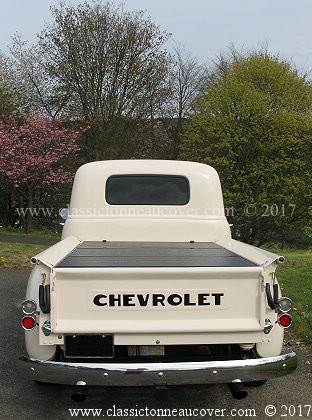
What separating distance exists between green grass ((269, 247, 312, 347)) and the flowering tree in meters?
11.4

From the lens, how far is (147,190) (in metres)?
5.17

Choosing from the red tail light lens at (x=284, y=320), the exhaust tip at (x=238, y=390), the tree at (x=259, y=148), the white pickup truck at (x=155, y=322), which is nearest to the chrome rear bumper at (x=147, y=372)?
the white pickup truck at (x=155, y=322)

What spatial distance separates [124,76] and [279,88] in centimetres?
753

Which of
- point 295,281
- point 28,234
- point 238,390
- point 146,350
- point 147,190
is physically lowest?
point 28,234

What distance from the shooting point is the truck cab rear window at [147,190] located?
511 cm

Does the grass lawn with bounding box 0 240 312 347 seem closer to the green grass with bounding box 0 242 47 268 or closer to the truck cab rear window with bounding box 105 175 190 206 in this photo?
the green grass with bounding box 0 242 47 268

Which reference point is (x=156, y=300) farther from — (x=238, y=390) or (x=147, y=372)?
(x=238, y=390)

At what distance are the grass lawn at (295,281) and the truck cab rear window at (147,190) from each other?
2.09 meters

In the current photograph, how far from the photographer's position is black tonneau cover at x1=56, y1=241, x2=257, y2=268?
10.4 ft

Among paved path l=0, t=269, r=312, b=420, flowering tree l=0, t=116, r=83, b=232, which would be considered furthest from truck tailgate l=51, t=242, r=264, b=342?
flowering tree l=0, t=116, r=83, b=232

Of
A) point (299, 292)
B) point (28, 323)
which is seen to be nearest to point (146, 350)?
point (28, 323)

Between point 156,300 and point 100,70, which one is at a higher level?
point 100,70

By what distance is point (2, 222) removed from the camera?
69.9 feet

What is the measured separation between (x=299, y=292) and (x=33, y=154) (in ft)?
45.5
